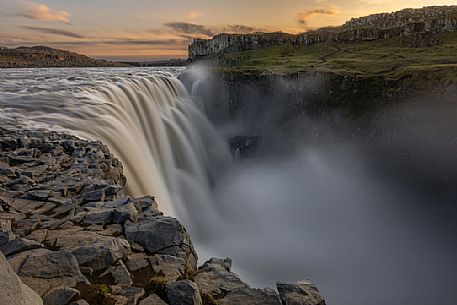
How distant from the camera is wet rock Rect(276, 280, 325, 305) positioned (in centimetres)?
875

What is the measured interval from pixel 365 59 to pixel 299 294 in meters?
76.0

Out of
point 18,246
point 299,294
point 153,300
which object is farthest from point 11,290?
point 299,294

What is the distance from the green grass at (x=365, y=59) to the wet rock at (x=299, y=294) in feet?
146

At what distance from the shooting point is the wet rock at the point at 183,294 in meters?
7.92

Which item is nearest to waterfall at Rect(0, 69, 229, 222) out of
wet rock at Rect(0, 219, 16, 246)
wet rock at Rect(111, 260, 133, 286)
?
wet rock at Rect(0, 219, 16, 246)

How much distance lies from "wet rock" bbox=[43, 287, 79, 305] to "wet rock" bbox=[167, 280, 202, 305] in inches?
78.4

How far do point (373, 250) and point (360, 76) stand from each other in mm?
28213

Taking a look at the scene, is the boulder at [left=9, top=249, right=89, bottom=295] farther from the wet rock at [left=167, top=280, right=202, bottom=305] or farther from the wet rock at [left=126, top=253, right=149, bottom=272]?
the wet rock at [left=167, top=280, right=202, bottom=305]

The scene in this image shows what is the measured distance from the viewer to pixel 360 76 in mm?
54906

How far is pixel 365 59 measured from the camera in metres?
76.2

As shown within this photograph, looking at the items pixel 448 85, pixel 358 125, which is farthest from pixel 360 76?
pixel 448 85

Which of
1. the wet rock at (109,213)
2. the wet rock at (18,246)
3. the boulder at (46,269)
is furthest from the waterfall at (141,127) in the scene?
the boulder at (46,269)

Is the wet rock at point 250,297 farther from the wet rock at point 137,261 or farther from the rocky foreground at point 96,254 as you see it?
the wet rock at point 137,261

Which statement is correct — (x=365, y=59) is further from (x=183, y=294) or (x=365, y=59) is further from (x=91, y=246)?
(x=183, y=294)
